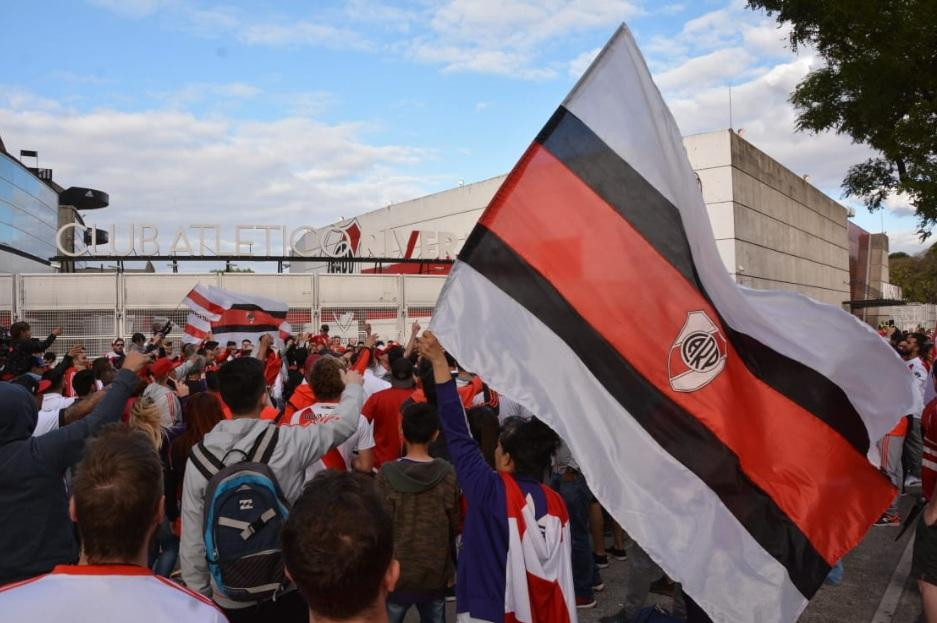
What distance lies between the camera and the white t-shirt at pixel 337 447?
4527mm

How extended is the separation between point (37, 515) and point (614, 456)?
96.8 inches

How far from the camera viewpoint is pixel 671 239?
304 centimetres

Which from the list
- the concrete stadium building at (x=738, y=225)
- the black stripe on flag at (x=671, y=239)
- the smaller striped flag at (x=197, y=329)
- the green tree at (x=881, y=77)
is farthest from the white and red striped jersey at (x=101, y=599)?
the concrete stadium building at (x=738, y=225)

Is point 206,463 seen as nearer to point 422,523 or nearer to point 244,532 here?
point 244,532

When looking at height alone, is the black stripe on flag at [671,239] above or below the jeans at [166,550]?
above

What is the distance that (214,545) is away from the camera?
277 cm

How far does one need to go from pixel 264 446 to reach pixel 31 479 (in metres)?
1.02

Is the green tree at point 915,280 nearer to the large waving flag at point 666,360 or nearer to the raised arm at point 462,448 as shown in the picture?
the large waving flag at point 666,360

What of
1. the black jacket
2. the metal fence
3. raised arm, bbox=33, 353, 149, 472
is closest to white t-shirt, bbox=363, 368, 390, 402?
raised arm, bbox=33, 353, 149, 472

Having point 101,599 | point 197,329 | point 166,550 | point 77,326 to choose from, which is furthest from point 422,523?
point 77,326

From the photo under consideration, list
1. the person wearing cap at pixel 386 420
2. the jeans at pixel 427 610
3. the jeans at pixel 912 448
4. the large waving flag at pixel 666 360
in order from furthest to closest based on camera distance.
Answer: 1. the jeans at pixel 912 448
2. the person wearing cap at pixel 386 420
3. the jeans at pixel 427 610
4. the large waving flag at pixel 666 360

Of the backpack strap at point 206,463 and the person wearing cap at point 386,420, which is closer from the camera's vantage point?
the backpack strap at point 206,463

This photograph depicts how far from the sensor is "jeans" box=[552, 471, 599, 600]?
5.14m

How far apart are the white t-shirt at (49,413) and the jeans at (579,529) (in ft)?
11.2
